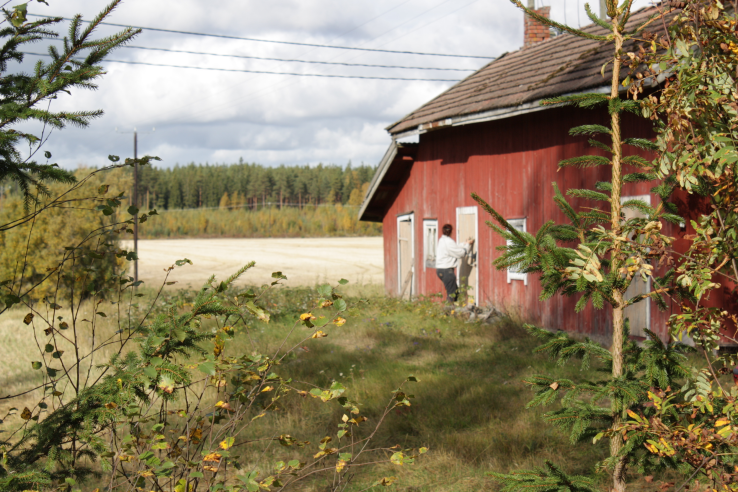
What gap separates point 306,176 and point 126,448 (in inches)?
5044

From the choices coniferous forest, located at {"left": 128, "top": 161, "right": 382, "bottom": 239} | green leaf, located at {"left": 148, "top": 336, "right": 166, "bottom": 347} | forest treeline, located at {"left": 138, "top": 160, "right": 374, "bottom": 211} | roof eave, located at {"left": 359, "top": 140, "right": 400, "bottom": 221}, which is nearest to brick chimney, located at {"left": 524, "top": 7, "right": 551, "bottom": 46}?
roof eave, located at {"left": 359, "top": 140, "right": 400, "bottom": 221}

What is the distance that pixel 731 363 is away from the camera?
307 cm

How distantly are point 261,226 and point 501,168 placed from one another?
204 ft

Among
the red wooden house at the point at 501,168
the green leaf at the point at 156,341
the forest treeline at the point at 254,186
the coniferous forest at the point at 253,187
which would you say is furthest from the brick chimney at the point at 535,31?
the forest treeline at the point at 254,186

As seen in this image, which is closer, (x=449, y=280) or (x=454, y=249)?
(x=454, y=249)

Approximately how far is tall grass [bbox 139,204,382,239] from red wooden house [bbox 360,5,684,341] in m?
53.4

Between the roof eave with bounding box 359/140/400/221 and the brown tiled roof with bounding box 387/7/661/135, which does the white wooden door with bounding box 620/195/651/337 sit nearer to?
the brown tiled roof with bounding box 387/7/661/135

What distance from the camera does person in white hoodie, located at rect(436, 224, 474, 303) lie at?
12.0 meters

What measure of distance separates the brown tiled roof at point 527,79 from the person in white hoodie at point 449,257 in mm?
2403

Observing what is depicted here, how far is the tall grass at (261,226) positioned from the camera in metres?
69.6

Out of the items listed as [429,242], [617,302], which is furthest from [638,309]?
[617,302]

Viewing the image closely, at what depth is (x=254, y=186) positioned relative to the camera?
408 ft

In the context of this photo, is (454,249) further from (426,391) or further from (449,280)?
(426,391)

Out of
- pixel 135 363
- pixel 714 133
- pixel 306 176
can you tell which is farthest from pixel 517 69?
pixel 306 176
